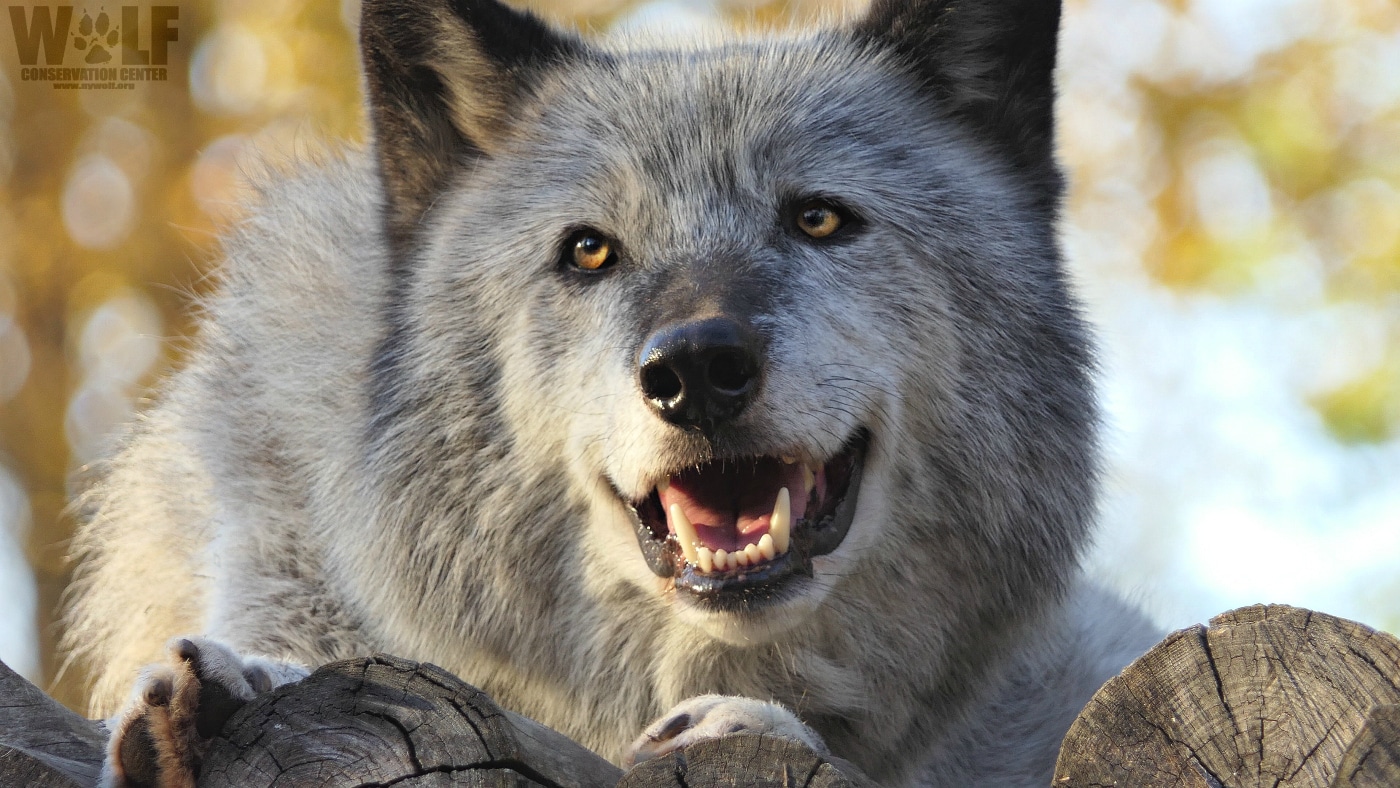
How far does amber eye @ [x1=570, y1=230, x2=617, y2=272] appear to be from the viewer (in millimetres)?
3404

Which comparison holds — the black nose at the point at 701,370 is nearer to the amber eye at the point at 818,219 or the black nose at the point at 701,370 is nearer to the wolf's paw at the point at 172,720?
the amber eye at the point at 818,219

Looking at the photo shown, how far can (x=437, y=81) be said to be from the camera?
3.84 m

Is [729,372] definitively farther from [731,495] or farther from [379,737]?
[379,737]

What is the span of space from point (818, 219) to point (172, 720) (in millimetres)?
1976

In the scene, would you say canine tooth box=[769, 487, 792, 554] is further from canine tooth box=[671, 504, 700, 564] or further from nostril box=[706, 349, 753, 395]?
nostril box=[706, 349, 753, 395]

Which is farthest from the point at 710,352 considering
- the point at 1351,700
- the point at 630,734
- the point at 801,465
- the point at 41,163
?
the point at 41,163

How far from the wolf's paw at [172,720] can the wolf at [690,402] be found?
1.28 ft

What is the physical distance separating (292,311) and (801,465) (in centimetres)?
193

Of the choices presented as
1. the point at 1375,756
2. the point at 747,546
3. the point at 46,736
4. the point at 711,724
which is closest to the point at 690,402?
the point at 747,546

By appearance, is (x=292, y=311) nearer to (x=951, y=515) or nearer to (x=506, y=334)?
(x=506, y=334)

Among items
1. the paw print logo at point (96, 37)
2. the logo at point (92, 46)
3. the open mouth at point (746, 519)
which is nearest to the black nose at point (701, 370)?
the open mouth at point (746, 519)

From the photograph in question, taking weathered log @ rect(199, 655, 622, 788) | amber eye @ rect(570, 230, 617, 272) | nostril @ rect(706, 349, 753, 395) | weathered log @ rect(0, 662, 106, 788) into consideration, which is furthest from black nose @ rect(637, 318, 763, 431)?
weathered log @ rect(0, 662, 106, 788)

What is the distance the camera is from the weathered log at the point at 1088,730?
1.92m

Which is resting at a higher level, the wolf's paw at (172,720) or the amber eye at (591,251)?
the amber eye at (591,251)
